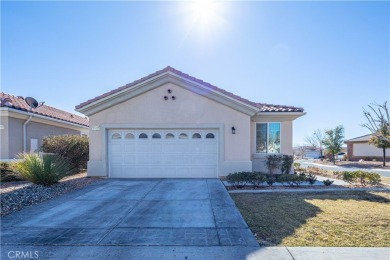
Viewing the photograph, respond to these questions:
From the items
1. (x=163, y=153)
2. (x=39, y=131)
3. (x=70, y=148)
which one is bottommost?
(x=163, y=153)

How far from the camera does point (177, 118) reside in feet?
40.6

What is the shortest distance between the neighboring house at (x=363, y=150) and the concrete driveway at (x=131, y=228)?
34.8 m

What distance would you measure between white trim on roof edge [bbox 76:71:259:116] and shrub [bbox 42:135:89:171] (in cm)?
302

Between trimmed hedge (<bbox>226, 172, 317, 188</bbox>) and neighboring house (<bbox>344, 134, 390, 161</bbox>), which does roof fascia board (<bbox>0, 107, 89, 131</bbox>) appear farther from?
neighboring house (<bbox>344, 134, 390, 161</bbox>)

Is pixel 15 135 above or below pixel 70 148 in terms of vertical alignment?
above

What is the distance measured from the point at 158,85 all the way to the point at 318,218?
30.9 ft

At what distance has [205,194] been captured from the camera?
8.67 metres

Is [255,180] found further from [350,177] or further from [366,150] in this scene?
[366,150]

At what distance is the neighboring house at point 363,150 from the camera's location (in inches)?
1291

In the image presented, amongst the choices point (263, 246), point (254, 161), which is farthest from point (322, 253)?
point (254, 161)

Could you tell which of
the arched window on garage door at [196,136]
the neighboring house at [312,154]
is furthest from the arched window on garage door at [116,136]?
the neighboring house at [312,154]

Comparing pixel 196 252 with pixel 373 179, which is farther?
pixel 373 179
